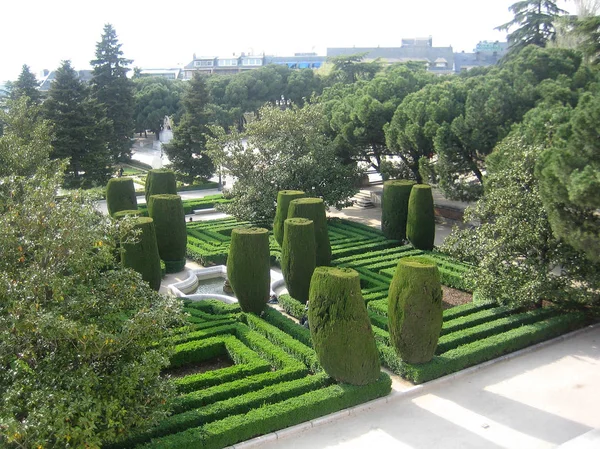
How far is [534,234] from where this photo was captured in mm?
15469

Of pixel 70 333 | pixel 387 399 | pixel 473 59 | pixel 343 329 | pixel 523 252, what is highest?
pixel 473 59

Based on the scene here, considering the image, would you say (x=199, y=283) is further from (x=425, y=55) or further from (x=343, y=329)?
(x=425, y=55)

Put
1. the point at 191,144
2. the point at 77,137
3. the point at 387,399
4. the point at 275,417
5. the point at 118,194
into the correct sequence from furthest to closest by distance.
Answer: the point at 191,144 < the point at 77,137 < the point at 118,194 < the point at 387,399 < the point at 275,417

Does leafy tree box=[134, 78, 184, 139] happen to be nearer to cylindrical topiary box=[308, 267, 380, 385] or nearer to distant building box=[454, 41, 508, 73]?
cylindrical topiary box=[308, 267, 380, 385]

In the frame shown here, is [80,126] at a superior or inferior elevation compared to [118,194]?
superior

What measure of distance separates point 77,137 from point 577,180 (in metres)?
28.8

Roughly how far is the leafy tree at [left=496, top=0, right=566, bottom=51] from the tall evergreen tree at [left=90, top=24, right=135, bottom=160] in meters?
29.2

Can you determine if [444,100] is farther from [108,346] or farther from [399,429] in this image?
[108,346]

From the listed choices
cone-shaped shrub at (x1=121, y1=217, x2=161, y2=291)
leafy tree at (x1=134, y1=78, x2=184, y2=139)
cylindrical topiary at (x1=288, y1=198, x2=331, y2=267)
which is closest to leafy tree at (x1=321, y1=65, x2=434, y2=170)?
cylindrical topiary at (x1=288, y1=198, x2=331, y2=267)

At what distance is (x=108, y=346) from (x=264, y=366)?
457 cm

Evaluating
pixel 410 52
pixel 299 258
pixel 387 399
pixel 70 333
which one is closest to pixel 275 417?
pixel 387 399

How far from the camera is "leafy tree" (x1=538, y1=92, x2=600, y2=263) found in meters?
12.7

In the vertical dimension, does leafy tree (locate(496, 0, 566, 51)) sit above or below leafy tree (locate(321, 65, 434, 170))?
above

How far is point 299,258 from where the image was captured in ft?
55.1
